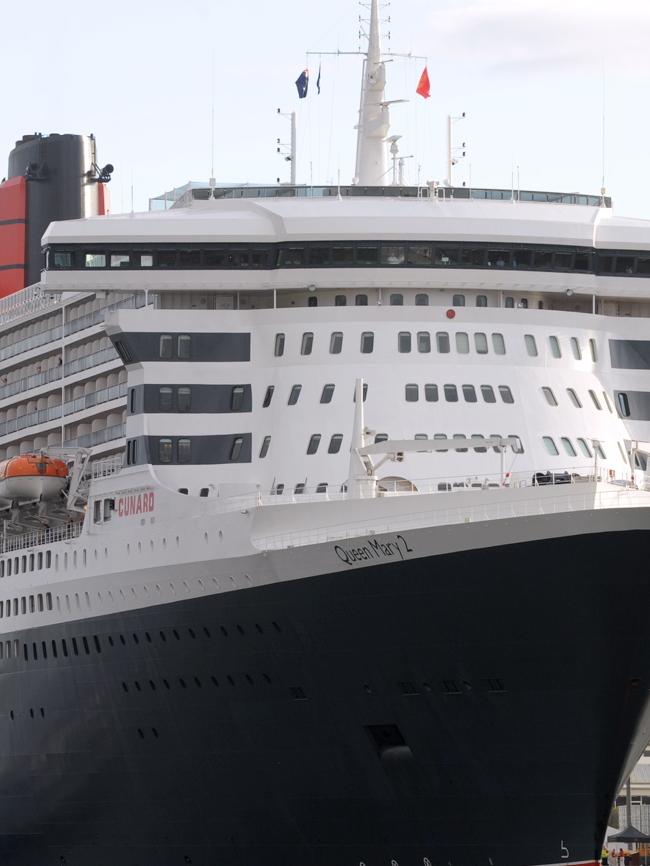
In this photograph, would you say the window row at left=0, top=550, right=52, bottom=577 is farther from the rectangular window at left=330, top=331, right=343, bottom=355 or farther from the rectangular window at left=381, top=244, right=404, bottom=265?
the rectangular window at left=381, top=244, right=404, bottom=265

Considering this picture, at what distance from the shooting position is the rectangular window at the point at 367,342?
132 feet

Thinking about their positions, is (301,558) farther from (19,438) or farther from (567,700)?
(19,438)

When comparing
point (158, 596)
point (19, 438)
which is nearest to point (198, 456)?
point (158, 596)

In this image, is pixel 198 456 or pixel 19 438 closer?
pixel 198 456

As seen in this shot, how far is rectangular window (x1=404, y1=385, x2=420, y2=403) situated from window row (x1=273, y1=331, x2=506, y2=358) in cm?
90

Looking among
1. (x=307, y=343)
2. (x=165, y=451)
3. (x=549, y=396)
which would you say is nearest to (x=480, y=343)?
(x=549, y=396)

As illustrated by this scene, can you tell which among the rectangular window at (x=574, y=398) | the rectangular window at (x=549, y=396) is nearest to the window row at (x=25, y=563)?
the rectangular window at (x=549, y=396)

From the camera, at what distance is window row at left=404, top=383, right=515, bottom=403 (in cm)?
3931

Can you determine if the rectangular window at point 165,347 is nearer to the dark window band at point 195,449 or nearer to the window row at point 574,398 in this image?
the dark window band at point 195,449

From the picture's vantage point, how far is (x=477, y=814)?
34.2 m

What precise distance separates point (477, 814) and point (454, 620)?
3224mm

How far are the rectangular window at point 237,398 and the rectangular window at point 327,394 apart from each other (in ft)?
5.21

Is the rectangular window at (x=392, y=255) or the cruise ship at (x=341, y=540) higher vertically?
the rectangular window at (x=392, y=255)

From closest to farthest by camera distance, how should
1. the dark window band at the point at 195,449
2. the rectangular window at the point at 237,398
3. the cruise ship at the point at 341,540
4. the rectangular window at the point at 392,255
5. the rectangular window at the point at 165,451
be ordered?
the cruise ship at the point at 341,540 → the dark window band at the point at 195,449 → the rectangular window at the point at 165,451 → the rectangular window at the point at 237,398 → the rectangular window at the point at 392,255
